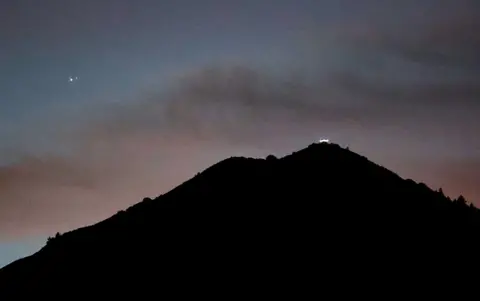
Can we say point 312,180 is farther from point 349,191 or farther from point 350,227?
point 350,227

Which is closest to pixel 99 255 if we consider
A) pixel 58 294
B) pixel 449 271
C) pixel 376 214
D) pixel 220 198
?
pixel 58 294

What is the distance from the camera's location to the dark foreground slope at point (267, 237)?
35.7m

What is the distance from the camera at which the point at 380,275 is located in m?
34.9

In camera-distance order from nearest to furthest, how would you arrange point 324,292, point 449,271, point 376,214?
point 324,292 → point 449,271 → point 376,214

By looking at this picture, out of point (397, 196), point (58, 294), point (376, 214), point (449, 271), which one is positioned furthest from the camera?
point (397, 196)

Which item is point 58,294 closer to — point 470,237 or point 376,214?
point 376,214

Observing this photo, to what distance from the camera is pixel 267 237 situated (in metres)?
39.1

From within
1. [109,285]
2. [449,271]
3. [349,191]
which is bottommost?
[449,271]

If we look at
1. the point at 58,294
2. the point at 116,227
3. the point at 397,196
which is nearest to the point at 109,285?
the point at 58,294

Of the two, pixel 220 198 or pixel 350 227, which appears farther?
pixel 220 198

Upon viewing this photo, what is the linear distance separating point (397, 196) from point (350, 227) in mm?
6672

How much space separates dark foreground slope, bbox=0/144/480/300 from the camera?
35.7 meters

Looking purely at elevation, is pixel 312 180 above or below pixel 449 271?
above

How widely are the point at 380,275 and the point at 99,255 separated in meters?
19.5
